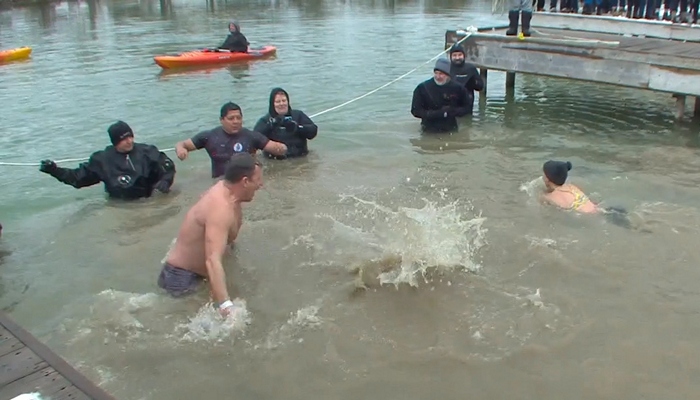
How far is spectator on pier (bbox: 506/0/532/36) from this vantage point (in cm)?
1270

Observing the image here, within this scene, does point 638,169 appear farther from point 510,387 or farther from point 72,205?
point 72,205

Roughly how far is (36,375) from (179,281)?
167cm

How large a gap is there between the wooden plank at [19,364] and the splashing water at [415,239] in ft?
9.32

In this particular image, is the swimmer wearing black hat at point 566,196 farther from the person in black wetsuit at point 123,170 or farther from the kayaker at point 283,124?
the person in black wetsuit at point 123,170

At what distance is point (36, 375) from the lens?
386 cm

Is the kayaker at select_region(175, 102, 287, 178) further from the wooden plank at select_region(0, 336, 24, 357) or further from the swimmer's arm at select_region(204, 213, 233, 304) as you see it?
the wooden plank at select_region(0, 336, 24, 357)

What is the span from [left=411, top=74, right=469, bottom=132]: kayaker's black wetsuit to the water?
1.66ft

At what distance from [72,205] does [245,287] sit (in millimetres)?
3679

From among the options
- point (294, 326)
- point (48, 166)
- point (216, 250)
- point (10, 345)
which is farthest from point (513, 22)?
point (10, 345)

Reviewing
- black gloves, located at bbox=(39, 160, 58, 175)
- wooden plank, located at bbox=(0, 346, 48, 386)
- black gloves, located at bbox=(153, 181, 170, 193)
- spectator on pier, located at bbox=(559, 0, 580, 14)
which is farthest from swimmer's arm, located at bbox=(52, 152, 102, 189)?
spectator on pier, located at bbox=(559, 0, 580, 14)

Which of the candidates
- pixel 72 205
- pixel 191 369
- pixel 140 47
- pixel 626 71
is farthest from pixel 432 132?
pixel 140 47

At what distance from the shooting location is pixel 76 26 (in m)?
31.9

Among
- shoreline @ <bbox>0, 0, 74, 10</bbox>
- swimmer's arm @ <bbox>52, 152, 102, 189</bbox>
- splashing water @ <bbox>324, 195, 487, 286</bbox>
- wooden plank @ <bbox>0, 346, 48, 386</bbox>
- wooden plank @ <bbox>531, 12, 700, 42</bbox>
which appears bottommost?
splashing water @ <bbox>324, 195, 487, 286</bbox>

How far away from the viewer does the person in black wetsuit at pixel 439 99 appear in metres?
10.3
